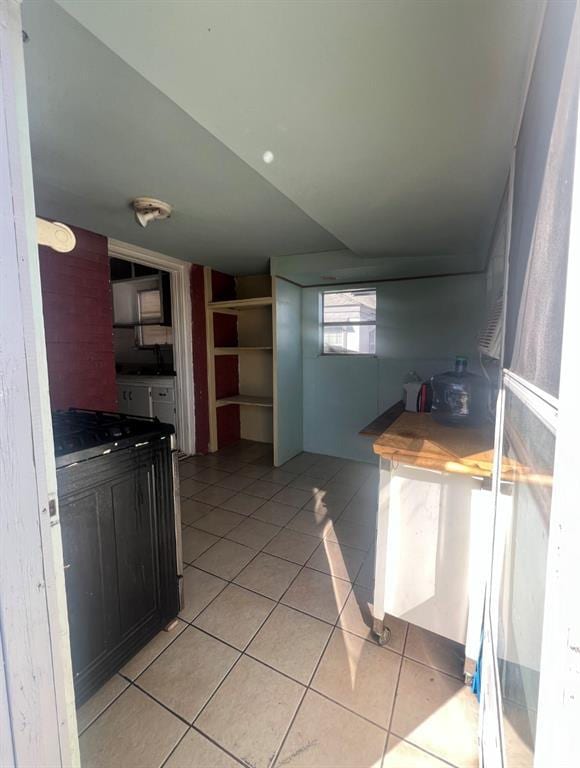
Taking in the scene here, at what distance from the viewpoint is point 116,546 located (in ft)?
3.96

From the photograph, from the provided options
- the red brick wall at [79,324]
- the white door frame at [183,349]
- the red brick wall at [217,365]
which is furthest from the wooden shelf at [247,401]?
the red brick wall at [79,324]

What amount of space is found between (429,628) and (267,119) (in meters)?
2.07

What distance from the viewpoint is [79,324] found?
95.0 inches

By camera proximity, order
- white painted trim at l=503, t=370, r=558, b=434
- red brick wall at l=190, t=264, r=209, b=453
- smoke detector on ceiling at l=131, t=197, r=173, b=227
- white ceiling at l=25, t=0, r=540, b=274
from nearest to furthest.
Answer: white painted trim at l=503, t=370, r=558, b=434
white ceiling at l=25, t=0, r=540, b=274
smoke detector on ceiling at l=131, t=197, r=173, b=227
red brick wall at l=190, t=264, r=209, b=453

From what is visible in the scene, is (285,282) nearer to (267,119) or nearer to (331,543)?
(267,119)

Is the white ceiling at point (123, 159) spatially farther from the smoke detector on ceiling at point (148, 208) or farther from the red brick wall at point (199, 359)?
the red brick wall at point (199, 359)

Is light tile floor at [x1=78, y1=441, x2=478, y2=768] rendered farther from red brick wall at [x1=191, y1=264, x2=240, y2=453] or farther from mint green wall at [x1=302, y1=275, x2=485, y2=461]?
red brick wall at [x1=191, y1=264, x2=240, y2=453]

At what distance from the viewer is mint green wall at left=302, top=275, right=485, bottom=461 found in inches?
118

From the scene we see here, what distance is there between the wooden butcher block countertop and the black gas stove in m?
0.97

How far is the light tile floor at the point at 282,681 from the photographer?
3.37 ft

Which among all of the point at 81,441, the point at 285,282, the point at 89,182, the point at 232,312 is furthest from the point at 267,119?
the point at 232,312

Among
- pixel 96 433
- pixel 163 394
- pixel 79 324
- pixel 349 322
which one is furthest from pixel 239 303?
pixel 96 433

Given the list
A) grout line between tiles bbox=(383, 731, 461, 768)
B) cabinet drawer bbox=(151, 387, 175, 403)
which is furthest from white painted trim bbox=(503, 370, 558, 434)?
cabinet drawer bbox=(151, 387, 175, 403)

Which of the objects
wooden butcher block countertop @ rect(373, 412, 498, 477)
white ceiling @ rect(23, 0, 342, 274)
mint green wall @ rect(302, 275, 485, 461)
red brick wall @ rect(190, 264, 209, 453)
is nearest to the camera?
white ceiling @ rect(23, 0, 342, 274)
